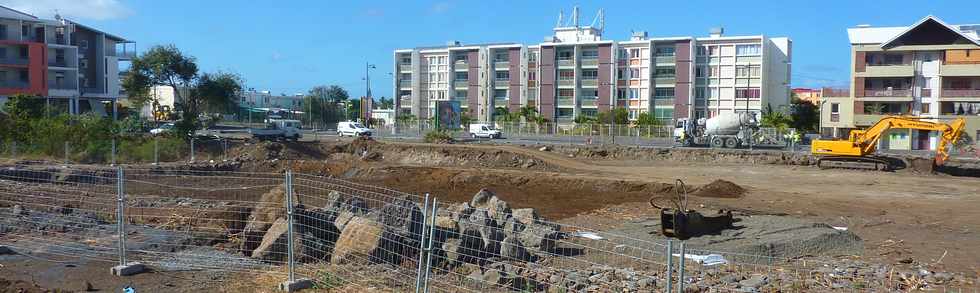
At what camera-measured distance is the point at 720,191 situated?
26172 mm

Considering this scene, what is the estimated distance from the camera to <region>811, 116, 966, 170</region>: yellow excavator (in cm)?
3466

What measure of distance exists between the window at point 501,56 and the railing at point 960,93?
4785 centimetres

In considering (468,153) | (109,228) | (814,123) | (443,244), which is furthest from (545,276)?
(814,123)

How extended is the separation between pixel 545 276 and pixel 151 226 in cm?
799

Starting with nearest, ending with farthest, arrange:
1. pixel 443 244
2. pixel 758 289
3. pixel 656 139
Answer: pixel 758 289, pixel 443 244, pixel 656 139

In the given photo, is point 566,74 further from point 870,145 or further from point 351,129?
point 870,145

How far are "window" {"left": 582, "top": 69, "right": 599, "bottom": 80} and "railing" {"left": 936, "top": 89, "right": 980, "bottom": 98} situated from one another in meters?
36.3

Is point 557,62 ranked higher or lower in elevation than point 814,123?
Answer: higher

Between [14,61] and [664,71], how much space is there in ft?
202

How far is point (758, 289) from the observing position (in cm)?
998

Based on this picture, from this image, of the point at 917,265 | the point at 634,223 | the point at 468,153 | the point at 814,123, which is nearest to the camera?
the point at 917,265

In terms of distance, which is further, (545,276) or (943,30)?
(943,30)

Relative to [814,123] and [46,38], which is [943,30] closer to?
[814,123]

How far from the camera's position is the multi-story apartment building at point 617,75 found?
85.6 meters
